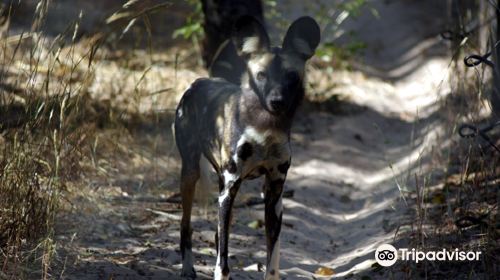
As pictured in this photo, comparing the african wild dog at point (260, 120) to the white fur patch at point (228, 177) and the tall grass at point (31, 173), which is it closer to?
the white fur patch at point (228, 177)

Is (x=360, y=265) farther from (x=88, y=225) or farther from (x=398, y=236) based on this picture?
(x=88, y=225)

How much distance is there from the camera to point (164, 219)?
590cm

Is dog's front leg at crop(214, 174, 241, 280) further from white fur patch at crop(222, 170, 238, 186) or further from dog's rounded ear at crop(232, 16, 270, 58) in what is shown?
dog's rounded ear at crop(232, 16, 270, 58)

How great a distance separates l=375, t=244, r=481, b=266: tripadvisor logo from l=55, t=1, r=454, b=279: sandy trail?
0.50 ft

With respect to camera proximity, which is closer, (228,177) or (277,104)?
(277,104)

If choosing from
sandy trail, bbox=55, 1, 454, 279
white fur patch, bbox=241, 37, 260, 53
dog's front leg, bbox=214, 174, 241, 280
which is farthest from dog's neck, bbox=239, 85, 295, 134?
sandy trail, bbox=55, 1, 454, 279

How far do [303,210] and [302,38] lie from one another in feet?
7.73

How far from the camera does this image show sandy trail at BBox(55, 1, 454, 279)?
5078 mm

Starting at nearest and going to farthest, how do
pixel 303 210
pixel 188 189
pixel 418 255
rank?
1. pixel 418 255
2. pixel 188 189
3. pixel 303 210

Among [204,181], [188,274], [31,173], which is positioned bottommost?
[188,274]

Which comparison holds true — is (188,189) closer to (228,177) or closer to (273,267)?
(228,177)

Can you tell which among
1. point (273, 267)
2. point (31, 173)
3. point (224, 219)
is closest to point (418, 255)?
point (273, 267)

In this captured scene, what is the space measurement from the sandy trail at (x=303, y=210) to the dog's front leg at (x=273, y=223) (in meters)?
0.42

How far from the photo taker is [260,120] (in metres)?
4.32
